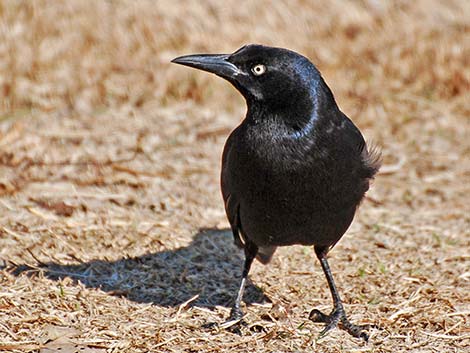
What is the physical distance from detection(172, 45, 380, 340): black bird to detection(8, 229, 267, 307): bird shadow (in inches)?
17.0

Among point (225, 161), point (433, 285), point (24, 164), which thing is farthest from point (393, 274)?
point (24, 164)

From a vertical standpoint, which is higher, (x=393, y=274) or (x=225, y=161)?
(x=225, y=161)

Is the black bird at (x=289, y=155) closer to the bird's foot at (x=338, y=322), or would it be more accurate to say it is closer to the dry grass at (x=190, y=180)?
the bird's foot at (x=338, y=322)

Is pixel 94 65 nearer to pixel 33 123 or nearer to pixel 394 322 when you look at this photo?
pixel 33 123

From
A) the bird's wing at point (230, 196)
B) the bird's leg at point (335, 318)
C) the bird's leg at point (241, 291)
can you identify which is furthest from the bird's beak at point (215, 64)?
the bird's leg at point (335, 318)

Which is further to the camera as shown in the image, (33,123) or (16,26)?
(16,26)

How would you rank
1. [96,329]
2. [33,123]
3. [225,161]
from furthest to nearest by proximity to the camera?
[33,123] < [225,161] < [96,329]

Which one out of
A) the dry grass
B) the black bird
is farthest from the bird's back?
the dry grass

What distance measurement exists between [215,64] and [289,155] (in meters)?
0.66

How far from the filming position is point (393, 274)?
18.4 ft

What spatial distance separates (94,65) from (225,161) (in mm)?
4004

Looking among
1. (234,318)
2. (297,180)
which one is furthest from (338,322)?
(297,180)

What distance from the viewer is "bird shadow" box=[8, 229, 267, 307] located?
5230mm

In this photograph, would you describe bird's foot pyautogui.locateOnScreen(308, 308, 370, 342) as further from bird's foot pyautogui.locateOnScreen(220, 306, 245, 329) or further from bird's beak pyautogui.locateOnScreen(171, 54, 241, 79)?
bird's beak pyautogui.locateOnScreen(171, 54, 241, 79)
